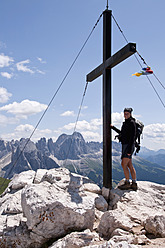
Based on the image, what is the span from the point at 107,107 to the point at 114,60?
1753 mm

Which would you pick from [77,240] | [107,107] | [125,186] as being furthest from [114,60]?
[77,240]

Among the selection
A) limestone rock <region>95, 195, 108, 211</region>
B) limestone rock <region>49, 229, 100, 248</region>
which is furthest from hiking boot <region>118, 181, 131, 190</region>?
limestone rock <region>49, 229, 100, 248</region>

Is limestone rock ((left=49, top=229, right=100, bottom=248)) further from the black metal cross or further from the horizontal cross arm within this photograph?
the horizontal cross arm

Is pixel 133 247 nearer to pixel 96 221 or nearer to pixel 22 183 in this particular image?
pixel 96 221

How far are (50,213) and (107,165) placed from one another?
11.0 feet

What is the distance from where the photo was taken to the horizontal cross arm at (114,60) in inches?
269

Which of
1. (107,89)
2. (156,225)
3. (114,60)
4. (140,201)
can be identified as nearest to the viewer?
(156,225)

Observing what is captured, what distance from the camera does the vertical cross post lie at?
7.91m

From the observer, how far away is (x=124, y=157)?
300 inches

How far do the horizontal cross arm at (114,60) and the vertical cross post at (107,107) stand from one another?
232 mm

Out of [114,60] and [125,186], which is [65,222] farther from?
[114,60]

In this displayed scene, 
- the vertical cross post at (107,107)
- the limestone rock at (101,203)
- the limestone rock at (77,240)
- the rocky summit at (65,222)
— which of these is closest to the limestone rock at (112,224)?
the rocky summit at (65,222)

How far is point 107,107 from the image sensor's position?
26.4ft

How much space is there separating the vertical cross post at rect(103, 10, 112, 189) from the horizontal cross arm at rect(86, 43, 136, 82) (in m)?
0.23
